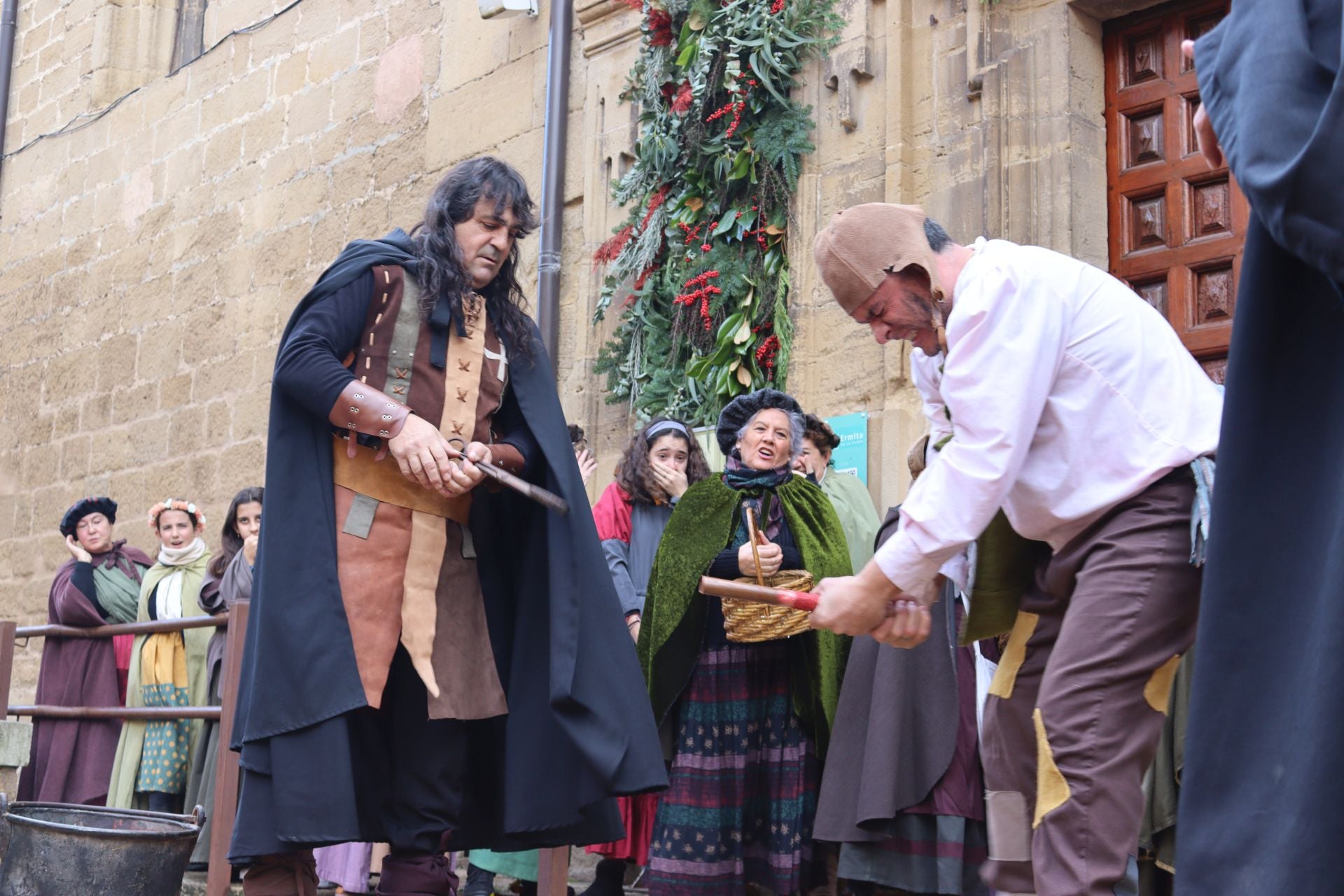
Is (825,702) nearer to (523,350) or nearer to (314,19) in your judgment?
(523,350)

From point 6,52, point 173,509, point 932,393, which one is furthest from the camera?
point 6,52

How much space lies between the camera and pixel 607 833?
11.6 feet

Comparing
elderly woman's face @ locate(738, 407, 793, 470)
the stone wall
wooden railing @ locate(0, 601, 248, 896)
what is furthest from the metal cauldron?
the stone wall

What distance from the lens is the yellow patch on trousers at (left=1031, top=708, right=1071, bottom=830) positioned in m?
2.49

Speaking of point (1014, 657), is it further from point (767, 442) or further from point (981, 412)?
point (767, 442)

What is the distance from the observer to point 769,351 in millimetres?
6734

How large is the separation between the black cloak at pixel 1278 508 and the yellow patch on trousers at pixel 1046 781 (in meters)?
1.21

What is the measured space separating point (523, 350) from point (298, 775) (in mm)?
1147

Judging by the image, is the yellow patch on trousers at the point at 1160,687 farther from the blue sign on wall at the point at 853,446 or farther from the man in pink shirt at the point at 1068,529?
the blue sign on wall at the point at 853,446

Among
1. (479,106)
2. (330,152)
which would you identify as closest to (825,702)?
(479,106)

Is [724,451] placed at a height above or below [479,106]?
below

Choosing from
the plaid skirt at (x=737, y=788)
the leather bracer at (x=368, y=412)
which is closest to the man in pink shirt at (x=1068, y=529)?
the leather bracer at (x=368, y=412)

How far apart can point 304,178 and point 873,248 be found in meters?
7.89

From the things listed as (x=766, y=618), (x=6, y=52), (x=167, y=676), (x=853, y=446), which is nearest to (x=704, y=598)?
(x=766, y=618)
